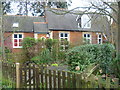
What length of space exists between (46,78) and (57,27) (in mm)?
1232

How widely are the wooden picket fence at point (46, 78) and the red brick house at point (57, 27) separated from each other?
73 centimetres

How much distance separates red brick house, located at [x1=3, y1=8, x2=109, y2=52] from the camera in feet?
7.09

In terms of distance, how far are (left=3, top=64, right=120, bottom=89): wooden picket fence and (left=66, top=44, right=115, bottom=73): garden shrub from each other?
640mm

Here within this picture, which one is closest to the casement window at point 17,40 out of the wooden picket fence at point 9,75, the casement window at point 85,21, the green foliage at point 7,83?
the wooden picket fence at point 9,75

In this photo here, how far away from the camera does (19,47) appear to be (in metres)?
2.42

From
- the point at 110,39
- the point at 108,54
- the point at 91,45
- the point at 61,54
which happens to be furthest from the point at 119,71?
the point at 61,54

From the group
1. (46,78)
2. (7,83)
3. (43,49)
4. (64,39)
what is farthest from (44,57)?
(46,78)

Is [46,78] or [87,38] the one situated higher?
[87,38]

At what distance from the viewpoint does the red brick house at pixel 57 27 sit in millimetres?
2160

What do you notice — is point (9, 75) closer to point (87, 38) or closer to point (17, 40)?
point (17, 40)

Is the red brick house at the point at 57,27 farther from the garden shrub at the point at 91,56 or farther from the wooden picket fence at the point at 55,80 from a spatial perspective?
the wooden picket fence at the point at 55,80

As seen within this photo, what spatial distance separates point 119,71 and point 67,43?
47.7 inches

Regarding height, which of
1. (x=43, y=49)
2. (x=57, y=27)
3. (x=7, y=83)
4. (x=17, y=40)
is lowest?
(x=7, y=83)

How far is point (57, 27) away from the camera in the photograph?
2.36 metres
